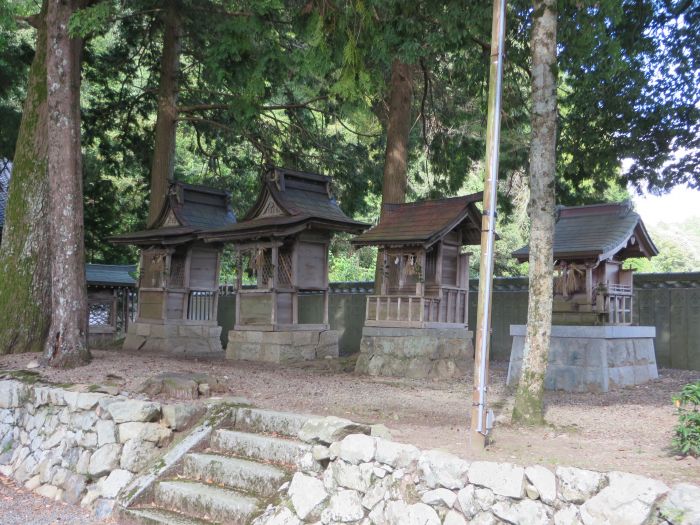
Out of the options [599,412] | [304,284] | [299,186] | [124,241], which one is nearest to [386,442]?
[599,412]

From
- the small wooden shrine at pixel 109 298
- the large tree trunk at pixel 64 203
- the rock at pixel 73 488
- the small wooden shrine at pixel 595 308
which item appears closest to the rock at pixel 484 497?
the rock at pixel 73 488

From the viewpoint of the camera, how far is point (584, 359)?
10047 mm

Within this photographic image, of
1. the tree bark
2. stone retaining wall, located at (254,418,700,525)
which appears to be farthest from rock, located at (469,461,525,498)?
the tree bark

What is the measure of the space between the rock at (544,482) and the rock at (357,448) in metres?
1.40

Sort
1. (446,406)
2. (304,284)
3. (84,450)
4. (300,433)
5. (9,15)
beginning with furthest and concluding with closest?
(304,284) → (9,15) → (446,406) → (84,450) → (300,433)

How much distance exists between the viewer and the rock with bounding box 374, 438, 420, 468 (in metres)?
5.07

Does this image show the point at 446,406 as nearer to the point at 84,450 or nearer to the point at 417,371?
the point at 417,371

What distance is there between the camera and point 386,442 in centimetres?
529

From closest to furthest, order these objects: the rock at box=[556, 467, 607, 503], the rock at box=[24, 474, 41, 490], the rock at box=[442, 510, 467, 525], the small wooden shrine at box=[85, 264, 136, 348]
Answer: the rock at box=[556, 467, 607, 503] → the rock at box=[442, 510, 467, 525] → the rock at box=[24, 474, 41, 490] → the small wooden shrine at box=[85, 264, 136, 348]

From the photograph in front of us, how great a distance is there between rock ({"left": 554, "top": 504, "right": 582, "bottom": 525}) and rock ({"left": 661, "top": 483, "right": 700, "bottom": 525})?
0.54m

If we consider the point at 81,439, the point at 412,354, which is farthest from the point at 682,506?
the point at 412,354

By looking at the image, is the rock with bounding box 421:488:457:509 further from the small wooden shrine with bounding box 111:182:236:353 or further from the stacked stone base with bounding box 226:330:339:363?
the small wooden shrine with bounding box 111:182:236:353

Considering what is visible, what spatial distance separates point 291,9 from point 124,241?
7340 millimetres

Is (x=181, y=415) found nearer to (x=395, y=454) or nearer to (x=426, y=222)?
(x=395, y=454)
